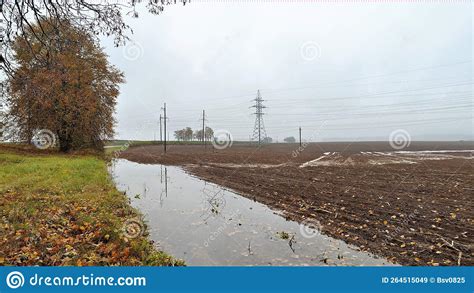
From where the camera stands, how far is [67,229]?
721 cm

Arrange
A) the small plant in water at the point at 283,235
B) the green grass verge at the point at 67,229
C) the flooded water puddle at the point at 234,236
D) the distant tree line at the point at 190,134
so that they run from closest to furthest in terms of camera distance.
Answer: the green grass verge at the point at 67,229 → the flooded water puddle at the point at 234,236 → the small plant in water at the point at 283,235 → the distant tree line at the point at 190,134

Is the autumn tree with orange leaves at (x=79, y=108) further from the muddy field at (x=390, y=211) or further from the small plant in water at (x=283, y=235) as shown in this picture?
the small plant in water at (x=283, y=235)

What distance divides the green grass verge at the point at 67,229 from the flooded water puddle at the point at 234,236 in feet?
2.24

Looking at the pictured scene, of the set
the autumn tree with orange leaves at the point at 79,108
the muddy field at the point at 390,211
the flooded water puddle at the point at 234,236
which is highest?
Result: the autumn tree with orange leaves at the point at 79,108

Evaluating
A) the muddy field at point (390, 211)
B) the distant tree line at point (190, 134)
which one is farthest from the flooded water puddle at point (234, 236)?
the distant tree line at point (190, 134)

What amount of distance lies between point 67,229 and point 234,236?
13.6 ft

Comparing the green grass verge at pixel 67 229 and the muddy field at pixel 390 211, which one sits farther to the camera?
the muddy field at pixel 390 211

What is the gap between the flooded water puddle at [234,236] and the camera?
6.34 meters

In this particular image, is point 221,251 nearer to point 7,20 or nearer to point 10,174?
point 7,20

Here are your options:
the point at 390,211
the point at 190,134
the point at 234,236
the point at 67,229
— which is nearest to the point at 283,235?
the point at 234,236

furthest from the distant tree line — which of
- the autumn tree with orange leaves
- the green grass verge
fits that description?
the green grass verge

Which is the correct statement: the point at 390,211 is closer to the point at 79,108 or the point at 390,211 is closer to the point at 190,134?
the point at 79,108

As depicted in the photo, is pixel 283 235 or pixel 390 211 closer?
pixel 283 235

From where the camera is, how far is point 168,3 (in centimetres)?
659
